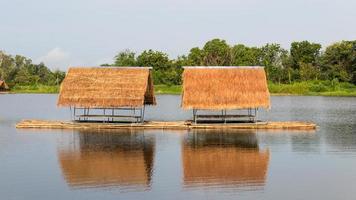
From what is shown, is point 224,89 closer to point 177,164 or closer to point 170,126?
point 170,126

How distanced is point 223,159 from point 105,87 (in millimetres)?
10636

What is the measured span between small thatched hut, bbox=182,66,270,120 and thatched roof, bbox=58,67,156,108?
2.29 metres

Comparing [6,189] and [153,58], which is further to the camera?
[153,58]

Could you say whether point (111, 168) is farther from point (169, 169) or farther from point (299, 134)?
point (299, 134)

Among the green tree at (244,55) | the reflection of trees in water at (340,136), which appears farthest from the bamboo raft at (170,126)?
the green tree at (244,55)

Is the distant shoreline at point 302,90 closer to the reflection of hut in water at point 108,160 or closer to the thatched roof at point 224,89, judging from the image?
the thatched roof at point 224,89

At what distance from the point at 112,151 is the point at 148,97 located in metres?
9.76

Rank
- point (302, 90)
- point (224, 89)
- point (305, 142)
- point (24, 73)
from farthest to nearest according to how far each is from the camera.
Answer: point (24, 73), point (302, 90), point (224, 89), point (305, 142)

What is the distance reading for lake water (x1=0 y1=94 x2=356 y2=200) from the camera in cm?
1378

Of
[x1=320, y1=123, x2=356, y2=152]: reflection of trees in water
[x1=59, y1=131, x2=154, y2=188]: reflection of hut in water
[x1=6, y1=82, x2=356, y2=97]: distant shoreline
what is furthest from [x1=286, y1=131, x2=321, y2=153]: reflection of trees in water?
[x1=6, y1=82, x2=356, y2=97]: distant shoreline

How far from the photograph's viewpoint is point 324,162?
1791 centimetres

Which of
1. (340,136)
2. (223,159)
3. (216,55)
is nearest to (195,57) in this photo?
(216,55)

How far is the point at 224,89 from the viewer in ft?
88.0

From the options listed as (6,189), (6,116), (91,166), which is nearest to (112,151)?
(91,166)
